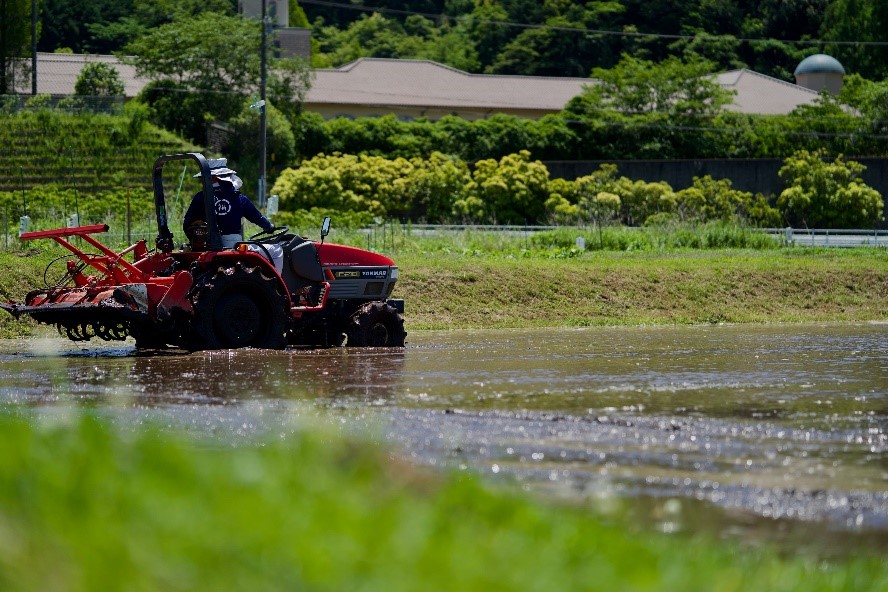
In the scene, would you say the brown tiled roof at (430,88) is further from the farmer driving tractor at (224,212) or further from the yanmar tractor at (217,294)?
the farmer driving tractor at (224,212)

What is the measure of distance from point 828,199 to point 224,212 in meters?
34.9

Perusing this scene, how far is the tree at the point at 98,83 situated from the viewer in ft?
197

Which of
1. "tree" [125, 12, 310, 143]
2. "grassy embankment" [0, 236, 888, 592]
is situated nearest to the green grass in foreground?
"grassy embankment" [0, 236, 888, 592]

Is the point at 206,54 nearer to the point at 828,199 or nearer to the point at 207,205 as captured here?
the point at 828,199

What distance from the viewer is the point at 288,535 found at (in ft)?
12.0

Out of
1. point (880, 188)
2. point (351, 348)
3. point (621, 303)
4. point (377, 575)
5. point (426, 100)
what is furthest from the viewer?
point (426, 100)

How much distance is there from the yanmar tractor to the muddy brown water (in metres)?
0.44

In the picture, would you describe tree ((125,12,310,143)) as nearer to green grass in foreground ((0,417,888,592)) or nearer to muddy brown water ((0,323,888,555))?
muddy brown water ((0,323,888,555))

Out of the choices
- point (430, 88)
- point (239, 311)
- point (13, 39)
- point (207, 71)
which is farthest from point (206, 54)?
point (239, 311)

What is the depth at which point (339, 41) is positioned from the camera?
98.8 m

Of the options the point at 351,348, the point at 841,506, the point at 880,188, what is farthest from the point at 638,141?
the point at 841,506

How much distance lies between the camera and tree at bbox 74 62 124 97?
6012 centimetres

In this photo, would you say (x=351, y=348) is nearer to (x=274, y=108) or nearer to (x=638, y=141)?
(x=274, y=108)

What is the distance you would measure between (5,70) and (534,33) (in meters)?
35.4
